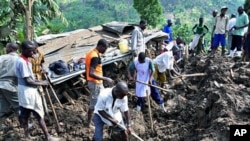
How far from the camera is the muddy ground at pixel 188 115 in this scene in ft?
21.1

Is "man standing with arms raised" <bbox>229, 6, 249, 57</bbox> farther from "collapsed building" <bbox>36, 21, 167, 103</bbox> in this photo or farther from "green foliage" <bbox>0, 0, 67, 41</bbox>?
"green foliage" <bbox>0, 0, 67, 41</bbox>

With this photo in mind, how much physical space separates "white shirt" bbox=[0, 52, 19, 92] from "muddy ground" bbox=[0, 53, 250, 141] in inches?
36.2

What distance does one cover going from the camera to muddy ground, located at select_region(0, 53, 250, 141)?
21.1 ft

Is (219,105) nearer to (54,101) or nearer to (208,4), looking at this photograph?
(54,101)

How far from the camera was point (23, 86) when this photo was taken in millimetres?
6496

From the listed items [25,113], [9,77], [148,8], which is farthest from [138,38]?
[148,8]

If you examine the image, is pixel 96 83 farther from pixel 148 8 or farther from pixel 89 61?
pixel 148 8

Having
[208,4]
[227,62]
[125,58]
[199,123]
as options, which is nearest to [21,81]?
[199,123]

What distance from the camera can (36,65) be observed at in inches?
307

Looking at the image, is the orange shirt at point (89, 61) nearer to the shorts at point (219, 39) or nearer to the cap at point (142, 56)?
the cap at point (142, 56)

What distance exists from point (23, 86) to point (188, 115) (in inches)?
135

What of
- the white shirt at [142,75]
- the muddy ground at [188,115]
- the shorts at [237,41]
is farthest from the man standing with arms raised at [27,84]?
the shorts at [237,41]

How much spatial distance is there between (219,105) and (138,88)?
2.09 metres

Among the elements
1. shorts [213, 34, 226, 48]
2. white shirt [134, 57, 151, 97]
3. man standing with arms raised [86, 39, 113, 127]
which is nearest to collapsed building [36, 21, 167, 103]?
shorts [213, 34, 226, 48]
